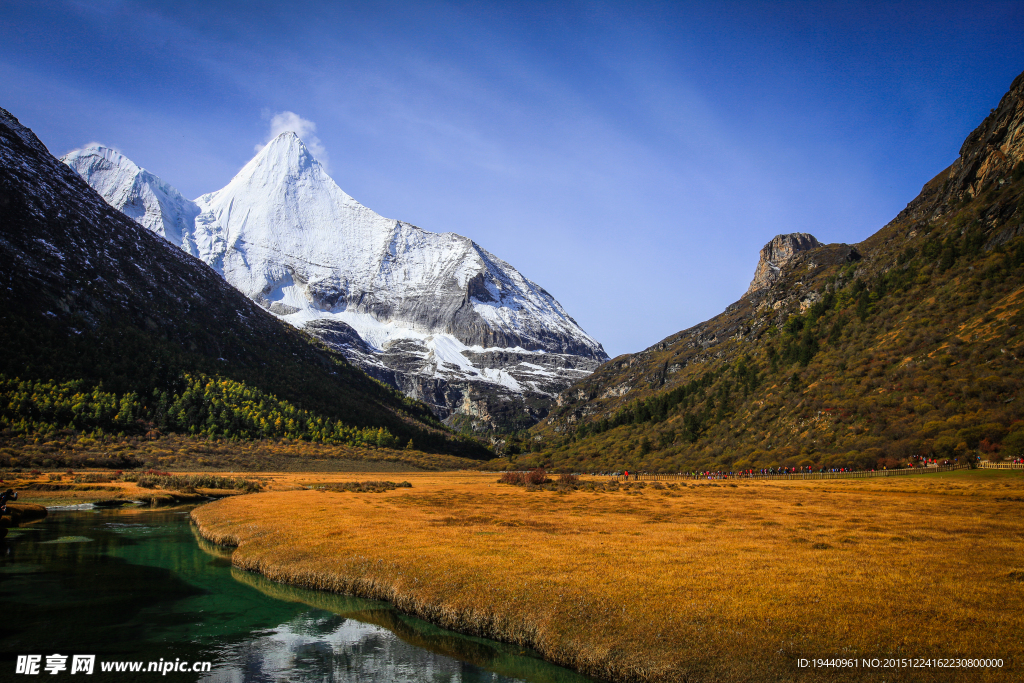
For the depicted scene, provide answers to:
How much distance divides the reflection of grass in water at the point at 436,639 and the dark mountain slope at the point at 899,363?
243 feet

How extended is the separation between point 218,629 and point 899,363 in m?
114

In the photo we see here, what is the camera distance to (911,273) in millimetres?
121000

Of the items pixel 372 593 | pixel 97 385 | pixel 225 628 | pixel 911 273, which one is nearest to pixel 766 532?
pixel 372 593

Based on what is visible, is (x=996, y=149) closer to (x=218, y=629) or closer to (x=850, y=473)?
(x=850, y=473)

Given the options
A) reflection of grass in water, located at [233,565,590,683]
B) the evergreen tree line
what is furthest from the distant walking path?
the evergreen tree line

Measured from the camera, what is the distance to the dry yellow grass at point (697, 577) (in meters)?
13.9

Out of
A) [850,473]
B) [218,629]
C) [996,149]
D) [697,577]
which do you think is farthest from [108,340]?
[996,149]

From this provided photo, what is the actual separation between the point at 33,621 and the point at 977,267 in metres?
139

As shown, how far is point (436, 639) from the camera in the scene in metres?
19.5

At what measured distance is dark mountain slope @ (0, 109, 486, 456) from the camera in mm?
117375

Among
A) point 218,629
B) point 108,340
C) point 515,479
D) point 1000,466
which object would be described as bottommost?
point 515,479

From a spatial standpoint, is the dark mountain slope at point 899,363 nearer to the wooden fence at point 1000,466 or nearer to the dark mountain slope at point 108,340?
the wooden fence at point 1000,466

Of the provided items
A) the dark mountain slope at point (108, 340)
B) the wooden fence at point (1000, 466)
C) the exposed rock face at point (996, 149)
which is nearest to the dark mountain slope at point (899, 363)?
the exposed rock face at point (996, 149)

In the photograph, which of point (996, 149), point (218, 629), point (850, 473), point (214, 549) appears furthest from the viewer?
point (996, 149)
